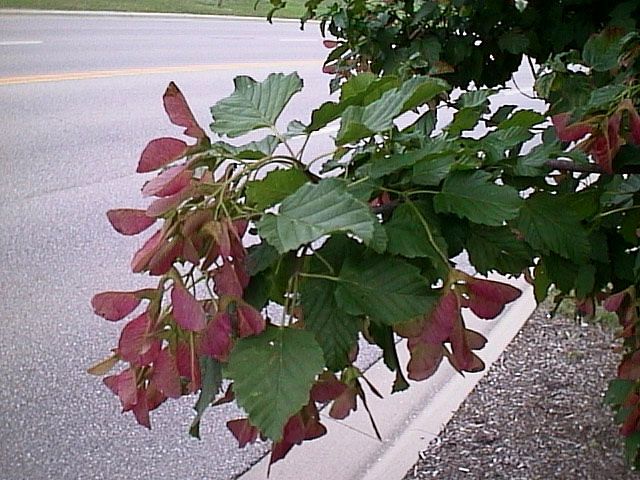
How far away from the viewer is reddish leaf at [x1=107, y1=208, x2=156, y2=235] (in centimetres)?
80

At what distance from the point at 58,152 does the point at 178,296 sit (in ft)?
20.2

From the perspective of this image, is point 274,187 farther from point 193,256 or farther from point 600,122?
point 600,122

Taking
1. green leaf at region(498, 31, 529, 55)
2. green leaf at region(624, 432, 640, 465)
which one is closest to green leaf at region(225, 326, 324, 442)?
green leaf at region(624, 432, 640, 465)

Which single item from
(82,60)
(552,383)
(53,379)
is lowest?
(82,60)

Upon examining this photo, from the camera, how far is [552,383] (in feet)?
11.9

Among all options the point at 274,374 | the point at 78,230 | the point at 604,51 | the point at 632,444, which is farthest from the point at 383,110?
the point at 78,230

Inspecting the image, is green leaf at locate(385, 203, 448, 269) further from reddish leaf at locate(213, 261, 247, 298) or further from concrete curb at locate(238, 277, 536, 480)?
concrete curb at locate(238, 277, 536, 480)

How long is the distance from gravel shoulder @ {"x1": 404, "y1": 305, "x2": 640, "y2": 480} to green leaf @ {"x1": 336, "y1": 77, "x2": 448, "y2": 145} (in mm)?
2239

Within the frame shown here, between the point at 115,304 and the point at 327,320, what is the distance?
227 millimetres

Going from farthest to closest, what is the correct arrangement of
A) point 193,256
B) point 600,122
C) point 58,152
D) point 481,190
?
1. point 58,152
2. point 600,122
3. point 481,190
4. point 193,256

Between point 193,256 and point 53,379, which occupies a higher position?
point 193,256

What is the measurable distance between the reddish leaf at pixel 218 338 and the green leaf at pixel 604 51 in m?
1.07

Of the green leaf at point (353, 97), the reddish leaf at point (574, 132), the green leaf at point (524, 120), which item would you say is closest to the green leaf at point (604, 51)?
the reddish leaf at point (574, 132)

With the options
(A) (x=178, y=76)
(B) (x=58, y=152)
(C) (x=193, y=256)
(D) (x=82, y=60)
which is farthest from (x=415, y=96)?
(D) (x=82, y=60)
